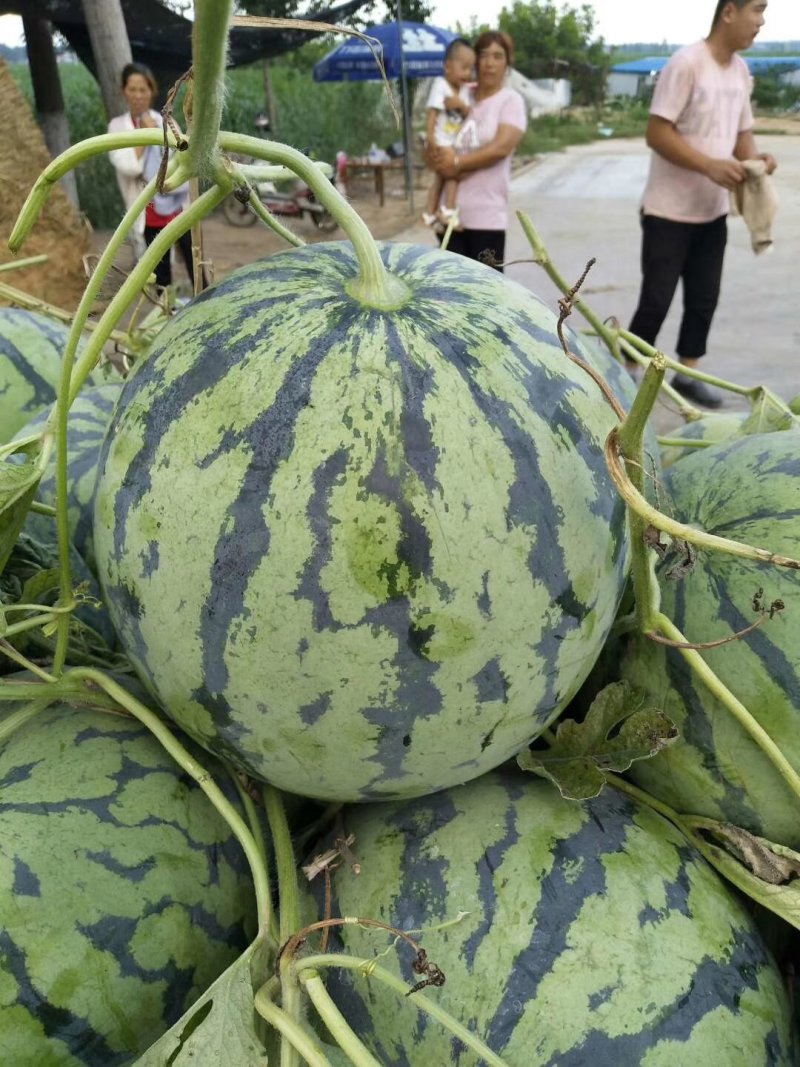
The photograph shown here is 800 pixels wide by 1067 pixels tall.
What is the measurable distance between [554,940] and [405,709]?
25 centimetres

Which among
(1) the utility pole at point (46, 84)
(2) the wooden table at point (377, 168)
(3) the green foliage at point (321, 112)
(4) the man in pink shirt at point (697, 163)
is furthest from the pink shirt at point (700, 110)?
(3) the green foliage at point (321, 112)

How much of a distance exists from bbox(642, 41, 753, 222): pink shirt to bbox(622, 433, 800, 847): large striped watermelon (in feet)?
8.97

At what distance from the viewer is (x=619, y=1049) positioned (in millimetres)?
729

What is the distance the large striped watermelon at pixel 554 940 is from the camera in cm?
74

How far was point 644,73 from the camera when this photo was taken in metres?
42.4

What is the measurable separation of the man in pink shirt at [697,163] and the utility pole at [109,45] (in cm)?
231

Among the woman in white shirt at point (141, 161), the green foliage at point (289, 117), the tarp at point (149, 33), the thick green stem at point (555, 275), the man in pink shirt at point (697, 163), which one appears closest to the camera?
the thick green stem at point (555, 275)

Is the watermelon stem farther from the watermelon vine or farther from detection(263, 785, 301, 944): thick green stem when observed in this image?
detection(263, 785, 301, 944): thick green stem

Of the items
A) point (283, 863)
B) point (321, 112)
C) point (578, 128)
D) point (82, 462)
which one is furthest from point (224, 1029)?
point (578, 128)

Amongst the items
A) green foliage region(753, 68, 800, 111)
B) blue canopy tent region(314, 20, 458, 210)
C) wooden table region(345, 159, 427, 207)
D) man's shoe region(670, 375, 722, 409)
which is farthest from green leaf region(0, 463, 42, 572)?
green foliage region(753, 68, 800, 111)

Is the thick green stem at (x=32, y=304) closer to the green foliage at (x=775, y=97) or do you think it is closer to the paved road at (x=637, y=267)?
the paved road at (x=637, y=267)

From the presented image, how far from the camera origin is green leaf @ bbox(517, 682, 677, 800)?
79 centimetres

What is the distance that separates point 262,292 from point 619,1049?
0.68m

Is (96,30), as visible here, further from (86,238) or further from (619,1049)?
(619,1049)
